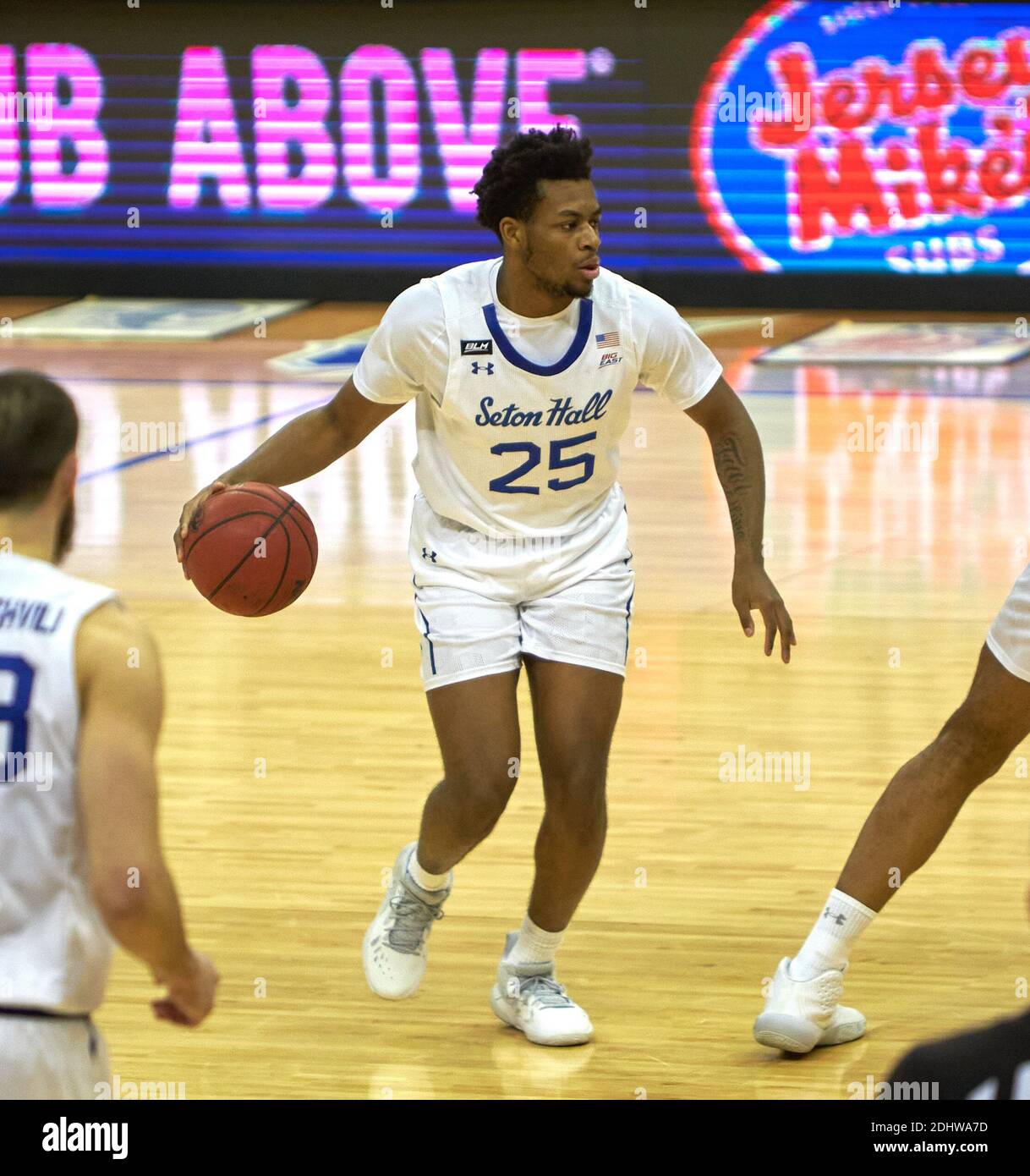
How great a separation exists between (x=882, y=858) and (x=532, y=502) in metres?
1.08

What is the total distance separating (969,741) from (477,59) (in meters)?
12.5

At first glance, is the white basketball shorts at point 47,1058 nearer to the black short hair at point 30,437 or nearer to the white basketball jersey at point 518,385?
the black short hair at point 30,437

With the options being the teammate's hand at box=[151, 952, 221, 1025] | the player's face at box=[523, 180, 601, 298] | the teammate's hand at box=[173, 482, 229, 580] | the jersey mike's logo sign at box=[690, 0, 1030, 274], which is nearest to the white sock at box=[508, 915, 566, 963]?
the teammate's hand at box=[173, 482, 229, 580]

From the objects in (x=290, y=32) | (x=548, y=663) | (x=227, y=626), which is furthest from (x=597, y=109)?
(x=548, y=663)

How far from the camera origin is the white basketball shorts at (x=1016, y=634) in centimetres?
403

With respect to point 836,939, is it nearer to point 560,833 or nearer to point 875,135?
point 560,833

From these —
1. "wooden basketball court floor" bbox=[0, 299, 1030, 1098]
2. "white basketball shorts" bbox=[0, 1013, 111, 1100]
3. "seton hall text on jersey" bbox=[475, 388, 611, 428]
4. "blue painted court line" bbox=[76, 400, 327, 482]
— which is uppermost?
"seton hall text on jersey" bbox=[475, 388, 611, 428]

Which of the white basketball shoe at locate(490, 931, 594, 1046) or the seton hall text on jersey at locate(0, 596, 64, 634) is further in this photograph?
the white basketball shoe at locate(490, 931, 594, 1046)

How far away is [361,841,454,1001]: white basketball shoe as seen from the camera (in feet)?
15.1

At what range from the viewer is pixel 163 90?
1628cm

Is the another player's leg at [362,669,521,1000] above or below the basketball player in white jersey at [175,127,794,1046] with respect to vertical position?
below

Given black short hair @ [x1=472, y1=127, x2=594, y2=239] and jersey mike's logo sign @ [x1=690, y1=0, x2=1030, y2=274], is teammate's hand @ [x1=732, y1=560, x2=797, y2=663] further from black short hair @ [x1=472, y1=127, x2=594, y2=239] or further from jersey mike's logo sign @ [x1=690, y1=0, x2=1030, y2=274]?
jersey mike's logo sign @ [x1=690, y1=0, x2=1030, y2=274]

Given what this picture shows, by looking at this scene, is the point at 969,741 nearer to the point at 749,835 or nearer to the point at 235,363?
the point at 749,835
